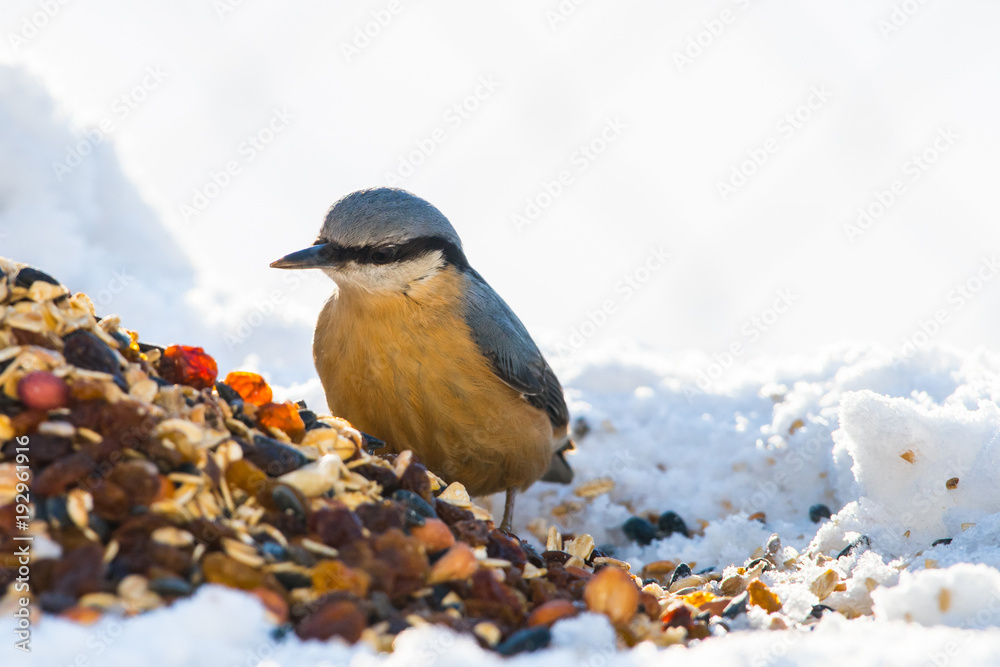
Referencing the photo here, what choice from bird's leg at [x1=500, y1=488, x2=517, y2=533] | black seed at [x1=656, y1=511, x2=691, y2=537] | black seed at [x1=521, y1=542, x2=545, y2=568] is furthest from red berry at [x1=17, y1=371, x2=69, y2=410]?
black seed at [x1=656, y1=511, x2=691, y2=537]

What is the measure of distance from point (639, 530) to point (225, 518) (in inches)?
84.8

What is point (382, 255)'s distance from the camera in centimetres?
306

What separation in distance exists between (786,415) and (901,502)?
4.06 ft

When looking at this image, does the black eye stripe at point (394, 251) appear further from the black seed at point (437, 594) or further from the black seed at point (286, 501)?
the black seed at point (437, 594)

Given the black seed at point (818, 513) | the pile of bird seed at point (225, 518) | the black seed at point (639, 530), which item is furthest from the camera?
the black seed at point (639, 530)

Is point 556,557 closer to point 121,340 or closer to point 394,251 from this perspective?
point 394,251

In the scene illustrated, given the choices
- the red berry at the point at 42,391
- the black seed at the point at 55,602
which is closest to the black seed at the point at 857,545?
the black seed at the point at 55,602

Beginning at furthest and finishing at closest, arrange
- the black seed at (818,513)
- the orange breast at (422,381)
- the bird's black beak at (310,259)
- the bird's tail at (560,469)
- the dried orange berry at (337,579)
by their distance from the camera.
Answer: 1. the bird's tail at (560,469)
2. the black seed at (818,513)
3. the orange breast at (422,381)
4. the bird's black beak at (310,259)
5. the dried orange berry at (337,579)

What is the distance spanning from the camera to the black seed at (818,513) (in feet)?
11.4

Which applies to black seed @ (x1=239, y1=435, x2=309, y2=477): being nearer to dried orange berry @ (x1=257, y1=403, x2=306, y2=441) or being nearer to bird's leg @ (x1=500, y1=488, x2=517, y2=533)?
dried orange berry @ (x1=257, y1=403, x2=306, y2=441)

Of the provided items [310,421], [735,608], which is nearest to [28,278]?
[310,421]

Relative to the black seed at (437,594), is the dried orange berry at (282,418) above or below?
above

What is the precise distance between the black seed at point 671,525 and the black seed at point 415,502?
1620 mm

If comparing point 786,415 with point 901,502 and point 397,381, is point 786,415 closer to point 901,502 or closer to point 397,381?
point 901,502
